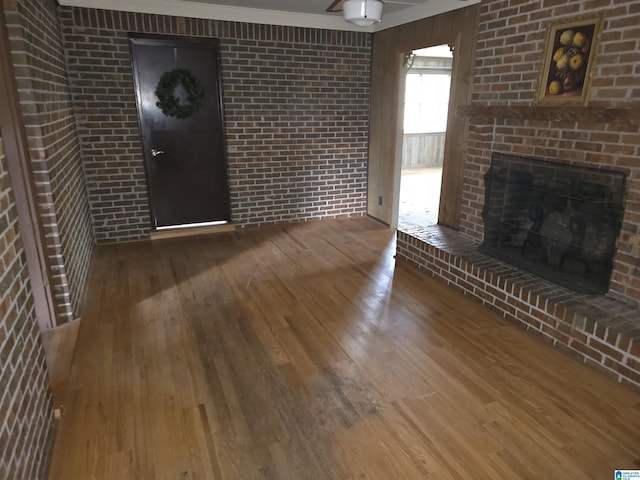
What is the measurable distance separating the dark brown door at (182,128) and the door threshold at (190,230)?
0.07 m

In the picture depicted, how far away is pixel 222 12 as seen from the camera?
4230mm

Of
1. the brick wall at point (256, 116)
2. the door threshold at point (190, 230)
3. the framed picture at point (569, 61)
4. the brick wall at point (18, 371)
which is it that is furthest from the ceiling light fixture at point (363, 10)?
the door threshold at point (190, 230)

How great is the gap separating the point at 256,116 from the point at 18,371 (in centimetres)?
368

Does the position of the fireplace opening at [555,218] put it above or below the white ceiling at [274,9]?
below

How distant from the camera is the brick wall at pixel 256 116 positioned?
4.02 meters

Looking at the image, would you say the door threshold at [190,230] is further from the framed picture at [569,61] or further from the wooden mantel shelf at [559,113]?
the framed picture at [569,61]

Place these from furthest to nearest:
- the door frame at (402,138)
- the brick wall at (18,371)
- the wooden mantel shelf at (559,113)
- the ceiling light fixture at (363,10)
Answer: the door frame at (402,138) → the ceiling light fixture at (363,10) → the wooden mantel shelf at (559,113) → the brick wall at (18,371)

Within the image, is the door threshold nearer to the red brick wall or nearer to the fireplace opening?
the red brick wall

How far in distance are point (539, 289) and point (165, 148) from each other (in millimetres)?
3688

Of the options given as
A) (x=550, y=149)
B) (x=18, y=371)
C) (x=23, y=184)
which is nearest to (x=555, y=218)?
(x=550, y=149)

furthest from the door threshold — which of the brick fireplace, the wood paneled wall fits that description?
the brick fireplace

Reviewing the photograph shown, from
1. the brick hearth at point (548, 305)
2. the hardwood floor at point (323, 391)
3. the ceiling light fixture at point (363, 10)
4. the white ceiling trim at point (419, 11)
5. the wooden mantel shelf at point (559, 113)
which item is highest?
the white ceiling trim at point (419, 11)

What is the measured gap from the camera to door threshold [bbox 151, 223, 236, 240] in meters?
4.61

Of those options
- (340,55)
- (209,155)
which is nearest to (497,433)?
Answer: (209,155)
